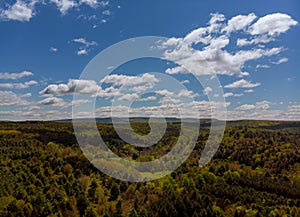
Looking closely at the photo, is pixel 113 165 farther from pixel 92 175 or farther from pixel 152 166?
pixel 152 166

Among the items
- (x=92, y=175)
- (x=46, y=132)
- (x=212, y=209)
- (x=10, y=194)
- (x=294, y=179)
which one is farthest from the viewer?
(x=46, y=132)

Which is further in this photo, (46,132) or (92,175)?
(46,132)

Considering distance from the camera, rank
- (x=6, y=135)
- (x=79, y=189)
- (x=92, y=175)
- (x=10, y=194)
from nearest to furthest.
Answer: (x=10, y=194) → (x=79, y=189) → (x=92, y=175) → (x=6, y=135)

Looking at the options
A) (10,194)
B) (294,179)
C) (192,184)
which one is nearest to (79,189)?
(10,194)

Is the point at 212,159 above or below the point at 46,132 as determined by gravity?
below

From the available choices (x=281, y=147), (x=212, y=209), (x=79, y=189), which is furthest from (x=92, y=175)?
(x=281, y=147)

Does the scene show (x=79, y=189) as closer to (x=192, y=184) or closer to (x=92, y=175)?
(x=92, y=175)
